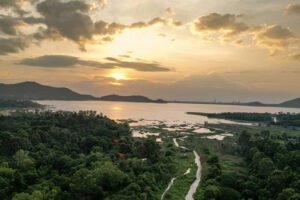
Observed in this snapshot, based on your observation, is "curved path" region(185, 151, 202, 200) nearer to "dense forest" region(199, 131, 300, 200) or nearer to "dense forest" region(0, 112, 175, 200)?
"dense forest" region(199, 131, 300, 200)

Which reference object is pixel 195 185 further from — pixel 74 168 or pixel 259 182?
pixel 74 168

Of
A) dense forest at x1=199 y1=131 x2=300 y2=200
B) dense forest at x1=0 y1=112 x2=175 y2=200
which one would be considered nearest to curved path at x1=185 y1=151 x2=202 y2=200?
dense forest at x1=199 y1=131 x2=300 y2=200

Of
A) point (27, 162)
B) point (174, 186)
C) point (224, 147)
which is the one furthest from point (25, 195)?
point (224, 147)

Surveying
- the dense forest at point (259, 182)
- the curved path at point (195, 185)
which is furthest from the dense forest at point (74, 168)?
the dense forest at point (259, 182)

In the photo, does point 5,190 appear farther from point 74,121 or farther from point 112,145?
point 74,121

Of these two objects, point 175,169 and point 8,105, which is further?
point 8,105

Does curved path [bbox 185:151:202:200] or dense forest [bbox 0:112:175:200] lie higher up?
dense forest [bbox 0:112:175:200]

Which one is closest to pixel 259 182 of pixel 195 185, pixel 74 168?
pixel 195 185

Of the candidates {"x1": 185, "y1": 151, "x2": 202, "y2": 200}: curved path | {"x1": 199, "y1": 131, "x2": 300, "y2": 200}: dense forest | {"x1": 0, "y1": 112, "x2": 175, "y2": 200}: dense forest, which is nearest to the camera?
{"x1": 0, "y1": 112, "x2": 175, "y2": 200}: dense forest

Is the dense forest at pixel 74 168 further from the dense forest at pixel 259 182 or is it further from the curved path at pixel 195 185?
the dense forest at pixel 259 182
